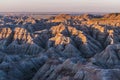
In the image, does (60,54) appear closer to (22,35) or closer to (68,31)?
(22,35)

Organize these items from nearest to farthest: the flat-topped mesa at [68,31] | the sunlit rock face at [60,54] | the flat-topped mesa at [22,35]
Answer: the sunlit rock face at [60,54]
the flat-topped mesa at [22,35]
the flat-topped mesa at [68,31]

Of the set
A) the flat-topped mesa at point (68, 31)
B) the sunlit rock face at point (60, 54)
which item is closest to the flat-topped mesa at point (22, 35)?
the sunlit rock face at point (60, 54)

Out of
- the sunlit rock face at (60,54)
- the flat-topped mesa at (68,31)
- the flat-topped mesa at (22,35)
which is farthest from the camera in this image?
the flat-topped mesa at (68,31)

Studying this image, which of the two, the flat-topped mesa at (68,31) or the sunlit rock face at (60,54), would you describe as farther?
the flat-topped mesa at (68,31)

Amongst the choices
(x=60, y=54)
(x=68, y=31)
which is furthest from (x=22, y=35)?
(x=60, y=54)

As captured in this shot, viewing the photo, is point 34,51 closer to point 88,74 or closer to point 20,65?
point 20,65

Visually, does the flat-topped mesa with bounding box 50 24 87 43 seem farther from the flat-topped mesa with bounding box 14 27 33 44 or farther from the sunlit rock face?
the flat-topped mesa with bounding box 14 27 33 44

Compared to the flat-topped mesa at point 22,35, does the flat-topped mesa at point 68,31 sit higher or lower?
higher

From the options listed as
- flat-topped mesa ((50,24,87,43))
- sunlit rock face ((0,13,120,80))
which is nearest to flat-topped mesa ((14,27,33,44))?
sunlit rock face ((0,13,120,80))

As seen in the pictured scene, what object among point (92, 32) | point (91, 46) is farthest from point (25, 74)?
point (92, 32)

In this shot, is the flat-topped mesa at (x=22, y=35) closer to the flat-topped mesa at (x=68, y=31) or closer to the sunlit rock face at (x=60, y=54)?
the sunlit rock face at (x=60, y=54)
